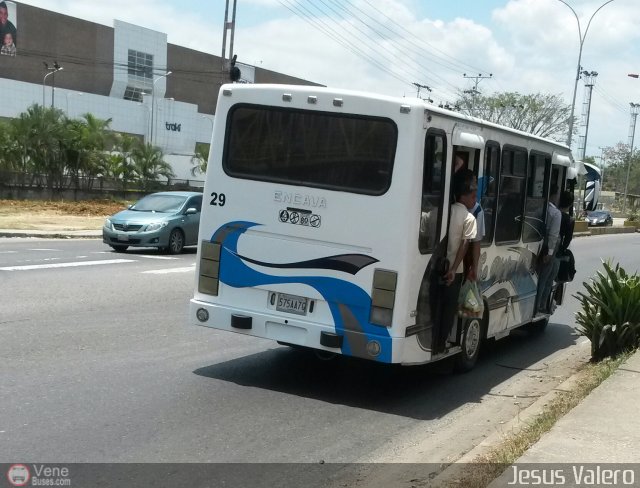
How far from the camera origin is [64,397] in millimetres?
7527

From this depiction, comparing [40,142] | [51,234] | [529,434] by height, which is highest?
[40,142]

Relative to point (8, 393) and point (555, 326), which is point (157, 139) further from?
point (8, 393)

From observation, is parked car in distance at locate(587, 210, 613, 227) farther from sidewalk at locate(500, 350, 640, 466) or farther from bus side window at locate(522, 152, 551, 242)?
sidewalk at locate(500, 350, 640, 466)

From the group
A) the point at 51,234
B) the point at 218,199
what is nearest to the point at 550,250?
the point at 218,199

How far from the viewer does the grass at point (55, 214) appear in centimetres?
3203

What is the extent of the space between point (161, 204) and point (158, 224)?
5.04 feet

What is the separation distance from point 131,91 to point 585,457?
80.0 metres

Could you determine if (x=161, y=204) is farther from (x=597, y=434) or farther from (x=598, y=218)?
(x=598, y=218)

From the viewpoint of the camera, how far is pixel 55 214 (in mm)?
38375

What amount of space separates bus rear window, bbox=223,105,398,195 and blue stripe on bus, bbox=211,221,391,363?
622mm

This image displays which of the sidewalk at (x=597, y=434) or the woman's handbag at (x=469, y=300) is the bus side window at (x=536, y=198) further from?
the sidewalk at (x=597, y=434)

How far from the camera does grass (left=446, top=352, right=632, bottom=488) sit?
5844mm

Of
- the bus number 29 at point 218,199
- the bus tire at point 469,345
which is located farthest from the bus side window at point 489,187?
the bus number 29 at point 218,199

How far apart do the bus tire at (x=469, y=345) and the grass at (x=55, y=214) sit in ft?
75.2
